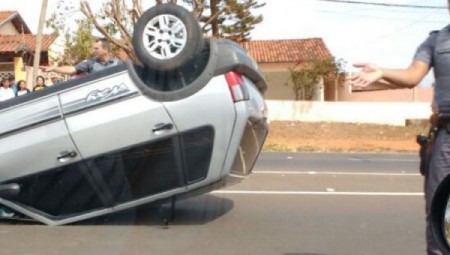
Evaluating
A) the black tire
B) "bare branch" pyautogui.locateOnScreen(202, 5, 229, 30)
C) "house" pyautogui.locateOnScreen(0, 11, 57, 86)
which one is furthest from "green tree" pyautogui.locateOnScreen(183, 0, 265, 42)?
the black tire

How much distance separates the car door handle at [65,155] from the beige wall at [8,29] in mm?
34529

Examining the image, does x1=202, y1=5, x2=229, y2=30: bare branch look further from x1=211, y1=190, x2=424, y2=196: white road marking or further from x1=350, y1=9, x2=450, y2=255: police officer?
x1=350, y1=9, x2=450, y2=255: police officer

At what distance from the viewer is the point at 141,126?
237 inches

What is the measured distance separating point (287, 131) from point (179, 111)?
18.1 meters

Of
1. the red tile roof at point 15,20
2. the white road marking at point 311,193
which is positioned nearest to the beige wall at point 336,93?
the red tile roof at point 15,20

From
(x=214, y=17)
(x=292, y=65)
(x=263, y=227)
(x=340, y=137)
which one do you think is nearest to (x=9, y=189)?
(x=263, y=227)

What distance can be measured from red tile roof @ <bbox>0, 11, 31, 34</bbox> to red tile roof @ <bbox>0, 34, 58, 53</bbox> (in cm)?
162

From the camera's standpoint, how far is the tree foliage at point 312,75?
29.6 m

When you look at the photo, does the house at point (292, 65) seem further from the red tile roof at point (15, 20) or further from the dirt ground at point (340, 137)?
the red tile roof at point (15, 20)

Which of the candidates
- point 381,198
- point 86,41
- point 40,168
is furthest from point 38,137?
point 86,41

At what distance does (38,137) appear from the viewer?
6086 millimetres

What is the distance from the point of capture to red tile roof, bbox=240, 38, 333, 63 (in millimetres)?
36156

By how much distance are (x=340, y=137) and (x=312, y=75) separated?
7.84 m

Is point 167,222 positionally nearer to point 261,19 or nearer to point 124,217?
point 124,217
